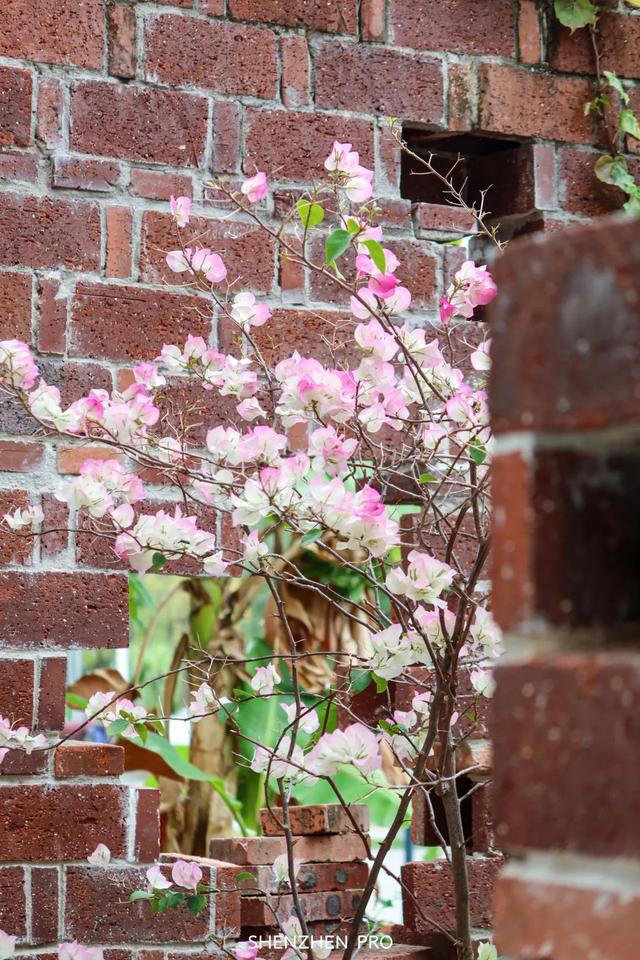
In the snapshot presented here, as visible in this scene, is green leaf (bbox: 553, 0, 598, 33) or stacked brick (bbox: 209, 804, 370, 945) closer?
stacked brick (bbox: 209, 804, 370, 945)

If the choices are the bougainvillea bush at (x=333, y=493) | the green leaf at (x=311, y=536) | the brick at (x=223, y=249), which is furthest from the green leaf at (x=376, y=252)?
the brick at (x=223, y=249)

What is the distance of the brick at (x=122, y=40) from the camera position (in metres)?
2.50

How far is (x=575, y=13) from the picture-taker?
2.82 meters

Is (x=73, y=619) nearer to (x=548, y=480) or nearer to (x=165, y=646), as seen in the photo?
(x=548, y=480)

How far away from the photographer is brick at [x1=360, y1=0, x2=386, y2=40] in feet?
8.79

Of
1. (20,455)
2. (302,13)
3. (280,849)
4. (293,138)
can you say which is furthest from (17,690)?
(302,13)

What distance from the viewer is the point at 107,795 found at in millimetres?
2361

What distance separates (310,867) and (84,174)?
4.46ft

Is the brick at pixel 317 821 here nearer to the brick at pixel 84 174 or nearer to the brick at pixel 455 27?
the brick at pixel 84 174

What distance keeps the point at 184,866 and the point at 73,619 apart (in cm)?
47

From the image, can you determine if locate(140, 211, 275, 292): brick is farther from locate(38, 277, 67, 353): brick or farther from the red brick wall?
locate(38, 277, 67, 353): brick

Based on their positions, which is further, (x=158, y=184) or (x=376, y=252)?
(x=158, y=184)

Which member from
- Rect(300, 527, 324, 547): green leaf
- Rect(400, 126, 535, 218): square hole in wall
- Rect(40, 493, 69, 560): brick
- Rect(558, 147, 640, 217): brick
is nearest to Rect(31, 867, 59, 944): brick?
Rect(40, 493, 69, 560): brick

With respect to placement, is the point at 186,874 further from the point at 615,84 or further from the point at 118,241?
the point at 615,84
